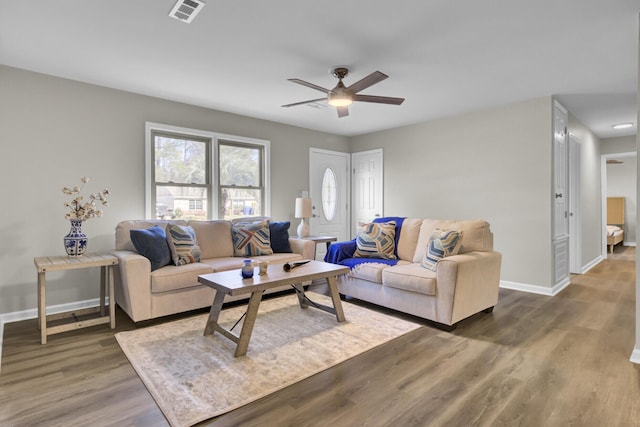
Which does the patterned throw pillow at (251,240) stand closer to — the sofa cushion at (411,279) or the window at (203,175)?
the window at (203,175)

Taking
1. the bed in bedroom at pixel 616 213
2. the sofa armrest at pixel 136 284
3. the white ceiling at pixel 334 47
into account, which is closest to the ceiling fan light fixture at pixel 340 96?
the white ceiling at pixel 334 47

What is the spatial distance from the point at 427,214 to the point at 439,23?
3413mm

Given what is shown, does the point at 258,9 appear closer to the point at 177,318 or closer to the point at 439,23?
the point at 439,23

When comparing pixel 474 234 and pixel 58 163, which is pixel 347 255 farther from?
pixel 58 163

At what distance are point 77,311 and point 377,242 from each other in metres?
3.35

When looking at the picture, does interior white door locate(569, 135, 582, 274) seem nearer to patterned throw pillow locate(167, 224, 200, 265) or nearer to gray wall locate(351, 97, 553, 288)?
gray wall locate(351, 97, 553, 288)

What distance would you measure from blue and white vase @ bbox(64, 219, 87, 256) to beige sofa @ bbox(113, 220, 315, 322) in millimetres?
303

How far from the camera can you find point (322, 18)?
8.01 feet

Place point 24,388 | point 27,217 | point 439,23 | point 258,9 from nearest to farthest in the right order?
point 24,388 → point 258,9 → point 439,23 → point 27,217

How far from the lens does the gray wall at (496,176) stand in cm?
428

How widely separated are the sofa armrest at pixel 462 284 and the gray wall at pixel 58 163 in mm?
3506

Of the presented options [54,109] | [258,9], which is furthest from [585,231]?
[54,109]

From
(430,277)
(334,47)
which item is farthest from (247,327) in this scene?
(334,47)

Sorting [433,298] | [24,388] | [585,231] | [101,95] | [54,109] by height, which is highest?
[101,95]
